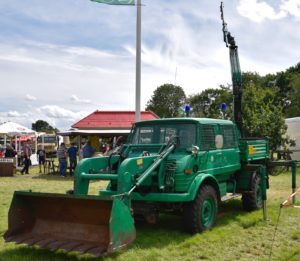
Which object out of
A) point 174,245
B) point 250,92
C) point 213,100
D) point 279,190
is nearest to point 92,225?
point 174,245

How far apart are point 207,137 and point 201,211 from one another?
1509 millimetres

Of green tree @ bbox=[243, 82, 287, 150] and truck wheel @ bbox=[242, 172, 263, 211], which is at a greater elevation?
green tree @ bbox=[243, 82, 287, 150]

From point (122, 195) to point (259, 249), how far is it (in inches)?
92.0

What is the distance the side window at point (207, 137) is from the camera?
790 cm

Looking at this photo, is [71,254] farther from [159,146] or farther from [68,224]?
[159,146]

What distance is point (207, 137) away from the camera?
26.5 ft

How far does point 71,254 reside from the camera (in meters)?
6.31

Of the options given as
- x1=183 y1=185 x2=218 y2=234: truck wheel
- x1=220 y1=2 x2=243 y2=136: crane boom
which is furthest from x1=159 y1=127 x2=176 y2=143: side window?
x1=220 y1=2 x2=243 y2=136: crane boom

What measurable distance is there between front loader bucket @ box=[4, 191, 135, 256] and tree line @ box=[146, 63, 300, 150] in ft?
47.4

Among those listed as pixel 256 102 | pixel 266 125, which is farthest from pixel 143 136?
pixel 256 102

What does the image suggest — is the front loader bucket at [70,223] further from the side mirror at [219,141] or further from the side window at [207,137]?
the side mirror at [219,141]

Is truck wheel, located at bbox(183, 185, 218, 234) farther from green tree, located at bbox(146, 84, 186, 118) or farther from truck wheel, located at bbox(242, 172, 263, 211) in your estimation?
green tree, located at bbox(146, 84, 186, 118)

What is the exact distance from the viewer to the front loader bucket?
5.66 m

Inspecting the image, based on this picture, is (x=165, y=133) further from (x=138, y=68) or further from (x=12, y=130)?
(x=12, y=130)
